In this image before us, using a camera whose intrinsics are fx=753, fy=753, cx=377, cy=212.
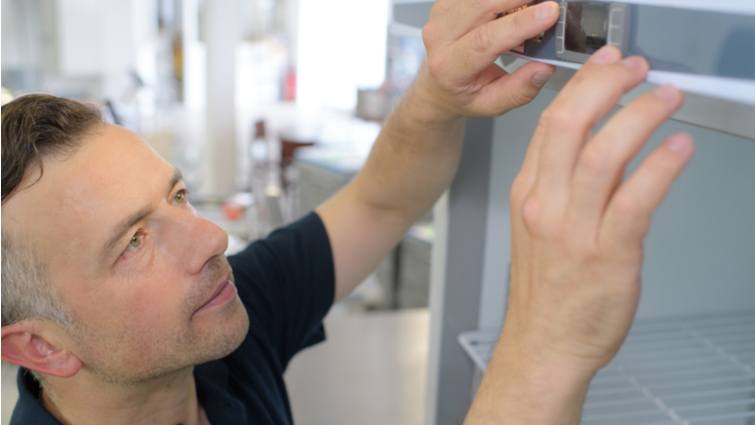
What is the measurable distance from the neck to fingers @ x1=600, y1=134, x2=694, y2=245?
24.2 inches

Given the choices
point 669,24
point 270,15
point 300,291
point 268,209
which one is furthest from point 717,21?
point 270,15

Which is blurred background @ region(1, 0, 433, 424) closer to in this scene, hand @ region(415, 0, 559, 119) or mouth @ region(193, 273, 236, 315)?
hand @ region(415, 0, 559, 119)

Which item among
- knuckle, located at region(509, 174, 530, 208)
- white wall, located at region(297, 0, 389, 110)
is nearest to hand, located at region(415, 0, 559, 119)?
knuckle, located at region(509, 174, 530, 208)

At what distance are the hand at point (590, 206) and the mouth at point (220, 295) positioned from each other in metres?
0.43

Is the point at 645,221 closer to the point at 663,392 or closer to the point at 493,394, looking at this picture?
the point at 493,394

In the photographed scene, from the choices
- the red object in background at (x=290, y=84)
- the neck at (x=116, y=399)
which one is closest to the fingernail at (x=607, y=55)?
the neck at (x=116, y=399)

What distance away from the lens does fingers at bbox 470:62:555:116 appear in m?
0.55

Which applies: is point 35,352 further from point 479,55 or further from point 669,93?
point 669,93

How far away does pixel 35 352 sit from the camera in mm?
793

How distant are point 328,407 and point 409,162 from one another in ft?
1.50

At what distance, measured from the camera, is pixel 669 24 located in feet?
1.23

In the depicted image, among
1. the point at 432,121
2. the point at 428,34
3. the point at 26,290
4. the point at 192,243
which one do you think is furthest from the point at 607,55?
the point at 26,290

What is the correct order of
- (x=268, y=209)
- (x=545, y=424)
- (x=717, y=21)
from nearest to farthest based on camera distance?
(x=717, y=21) < (x=545, y=424) < (x=268, y=209)

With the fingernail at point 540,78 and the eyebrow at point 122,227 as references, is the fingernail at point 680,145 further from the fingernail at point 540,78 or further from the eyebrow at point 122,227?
the eyebrow at point 122,227
